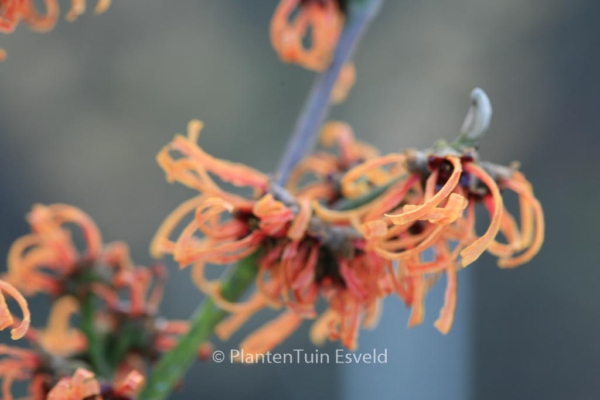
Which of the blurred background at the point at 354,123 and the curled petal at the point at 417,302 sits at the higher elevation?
the blurred background at the point at 354,123

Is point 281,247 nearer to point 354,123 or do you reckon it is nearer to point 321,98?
point 321,98

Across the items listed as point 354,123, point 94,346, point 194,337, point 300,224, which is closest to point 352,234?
point 300,224

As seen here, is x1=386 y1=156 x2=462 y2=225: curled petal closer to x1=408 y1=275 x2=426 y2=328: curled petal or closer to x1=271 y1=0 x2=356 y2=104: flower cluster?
x1=408 y1=275 x2=426 y2=328: curled petal

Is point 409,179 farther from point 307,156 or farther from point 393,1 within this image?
point 393,1

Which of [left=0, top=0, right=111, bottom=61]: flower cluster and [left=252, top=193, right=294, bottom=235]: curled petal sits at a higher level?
[left=0, top=0, right=111, bottom=61]: flower cluster

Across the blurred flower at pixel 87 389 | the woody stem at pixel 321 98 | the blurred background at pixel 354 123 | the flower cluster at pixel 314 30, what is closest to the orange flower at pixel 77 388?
the blurred flower at pixel 87 389

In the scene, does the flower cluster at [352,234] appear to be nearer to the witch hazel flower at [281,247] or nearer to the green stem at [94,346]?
the witch hazel flower at [281,247]

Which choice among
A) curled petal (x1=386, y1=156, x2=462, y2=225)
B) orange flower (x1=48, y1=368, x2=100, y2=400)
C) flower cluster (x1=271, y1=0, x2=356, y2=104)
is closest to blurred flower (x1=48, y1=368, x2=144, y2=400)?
orange flower (x1=48, y1=368, x2=100, y2=400)
